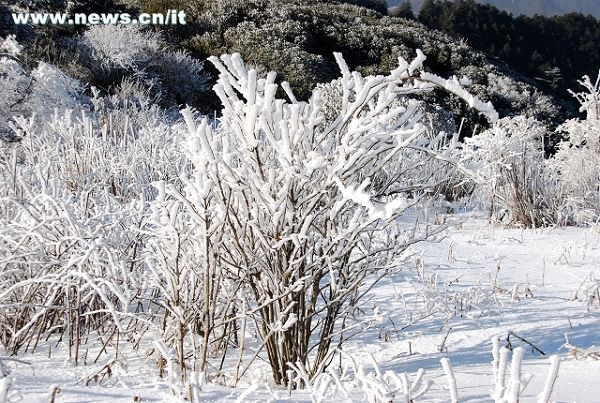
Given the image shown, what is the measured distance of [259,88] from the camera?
67.4 inches

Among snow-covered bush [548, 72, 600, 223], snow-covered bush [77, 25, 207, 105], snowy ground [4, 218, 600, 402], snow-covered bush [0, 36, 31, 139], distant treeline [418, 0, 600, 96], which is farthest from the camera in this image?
distant treeline [418, 0, 600, 96]

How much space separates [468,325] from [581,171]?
348cm

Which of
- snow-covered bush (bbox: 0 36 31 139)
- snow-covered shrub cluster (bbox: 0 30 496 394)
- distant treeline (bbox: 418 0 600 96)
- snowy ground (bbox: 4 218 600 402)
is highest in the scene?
distant treeline (bbox: 418 0 600 96)

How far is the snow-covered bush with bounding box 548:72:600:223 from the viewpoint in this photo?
511 cm

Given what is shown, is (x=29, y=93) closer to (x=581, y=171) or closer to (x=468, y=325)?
(x=581, y=171)

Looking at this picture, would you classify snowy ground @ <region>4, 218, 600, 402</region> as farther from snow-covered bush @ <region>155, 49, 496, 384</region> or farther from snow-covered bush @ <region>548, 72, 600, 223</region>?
snow-covered bush @ <region>548, 72, 600, 223</region>

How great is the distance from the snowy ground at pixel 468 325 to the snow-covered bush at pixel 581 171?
0.51 metres

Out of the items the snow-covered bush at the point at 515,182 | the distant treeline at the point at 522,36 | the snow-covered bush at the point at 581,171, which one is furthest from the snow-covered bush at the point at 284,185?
the distant treeline at the point at 522,36

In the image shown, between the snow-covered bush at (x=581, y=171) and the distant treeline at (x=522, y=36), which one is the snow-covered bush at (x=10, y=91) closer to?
the snow-covered bush at (x=581, y=171)

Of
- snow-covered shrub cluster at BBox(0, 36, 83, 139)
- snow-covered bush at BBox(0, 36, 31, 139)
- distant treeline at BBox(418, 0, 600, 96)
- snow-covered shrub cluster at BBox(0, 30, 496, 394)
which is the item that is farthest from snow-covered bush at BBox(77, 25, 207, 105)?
distant treeline at BBox(418, 0, 600, 96)

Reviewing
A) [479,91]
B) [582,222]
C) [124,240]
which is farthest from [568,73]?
[124,240]

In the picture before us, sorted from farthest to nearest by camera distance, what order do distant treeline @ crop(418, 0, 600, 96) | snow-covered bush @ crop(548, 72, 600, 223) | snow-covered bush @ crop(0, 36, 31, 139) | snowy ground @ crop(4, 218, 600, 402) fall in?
distant treeline @ crop(418, 0, 600, 96) → snow-covered bush @ crop(0, 36, 31, 139) → snow-covered bush @ crop(548, 72, 600, 223) → snowy ground @ crop(4, 218, 600, 402)

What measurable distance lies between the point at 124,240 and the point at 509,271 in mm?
2217

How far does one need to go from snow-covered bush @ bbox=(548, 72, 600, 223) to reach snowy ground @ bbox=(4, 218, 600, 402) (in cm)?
51
